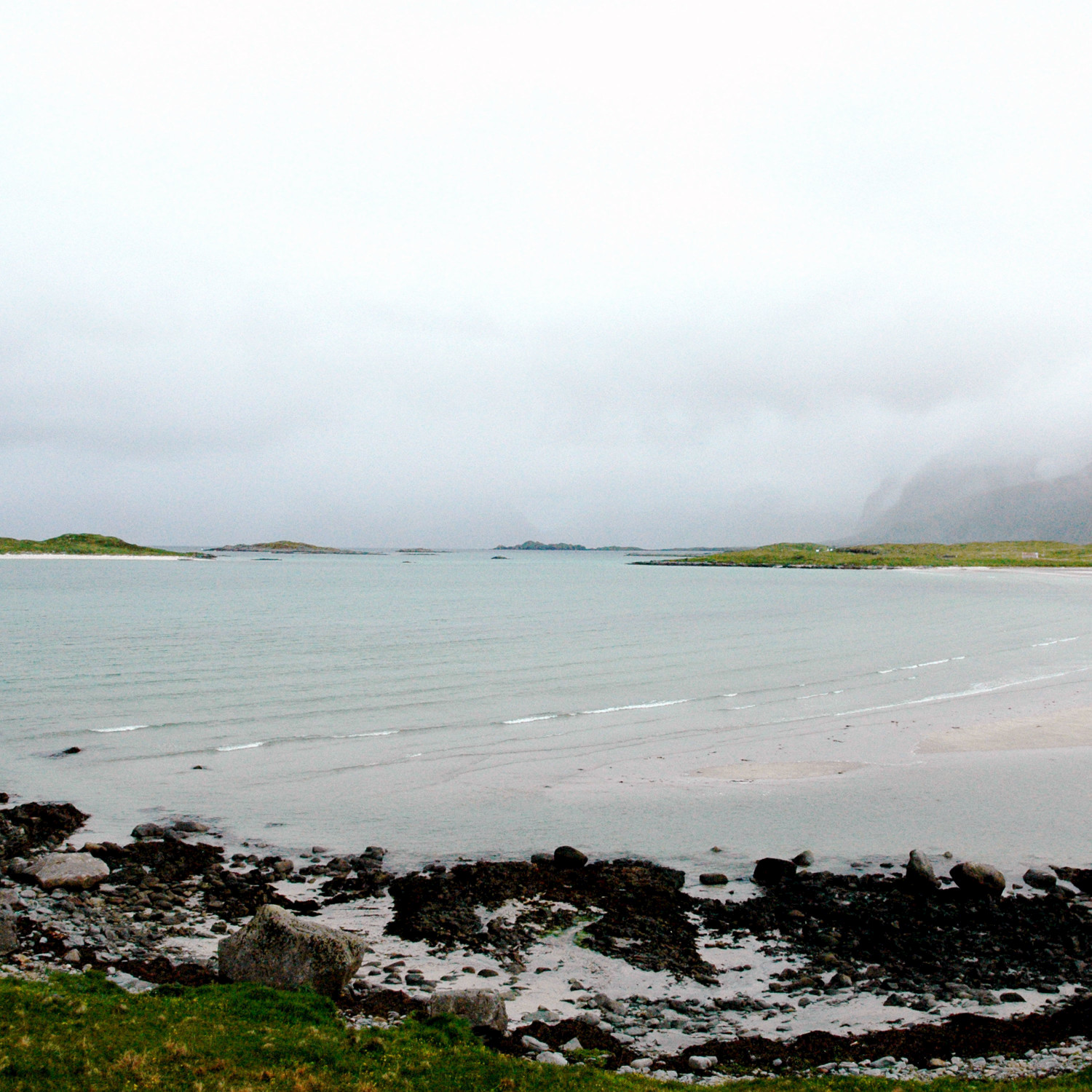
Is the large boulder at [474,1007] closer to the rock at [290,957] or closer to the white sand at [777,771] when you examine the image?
the rock at [290,957]

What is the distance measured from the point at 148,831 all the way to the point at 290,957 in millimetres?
9022

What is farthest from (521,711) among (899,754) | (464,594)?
(464,594)

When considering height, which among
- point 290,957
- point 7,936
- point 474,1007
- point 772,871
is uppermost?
point 290,957

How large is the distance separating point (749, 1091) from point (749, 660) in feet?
142

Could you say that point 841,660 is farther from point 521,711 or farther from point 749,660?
point 521,711

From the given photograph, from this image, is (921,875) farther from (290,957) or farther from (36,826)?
(36,826)

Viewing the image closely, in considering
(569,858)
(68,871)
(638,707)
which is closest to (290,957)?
(68,871)

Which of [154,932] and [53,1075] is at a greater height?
[53,1075]

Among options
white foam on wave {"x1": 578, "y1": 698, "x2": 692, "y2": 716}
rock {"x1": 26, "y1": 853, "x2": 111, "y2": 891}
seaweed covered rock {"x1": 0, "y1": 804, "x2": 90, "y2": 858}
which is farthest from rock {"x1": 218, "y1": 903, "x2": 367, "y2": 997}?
white foam on wave {"x1": 578, "y1": 698, "x2": 692, "y2": 716}

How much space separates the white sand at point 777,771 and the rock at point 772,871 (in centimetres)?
741

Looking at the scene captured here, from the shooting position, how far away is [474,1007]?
10867 millimetres

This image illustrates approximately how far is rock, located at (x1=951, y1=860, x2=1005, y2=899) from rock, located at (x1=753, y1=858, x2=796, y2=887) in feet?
10.4

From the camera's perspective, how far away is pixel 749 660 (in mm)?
51188

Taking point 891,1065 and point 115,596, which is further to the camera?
point 115,596
